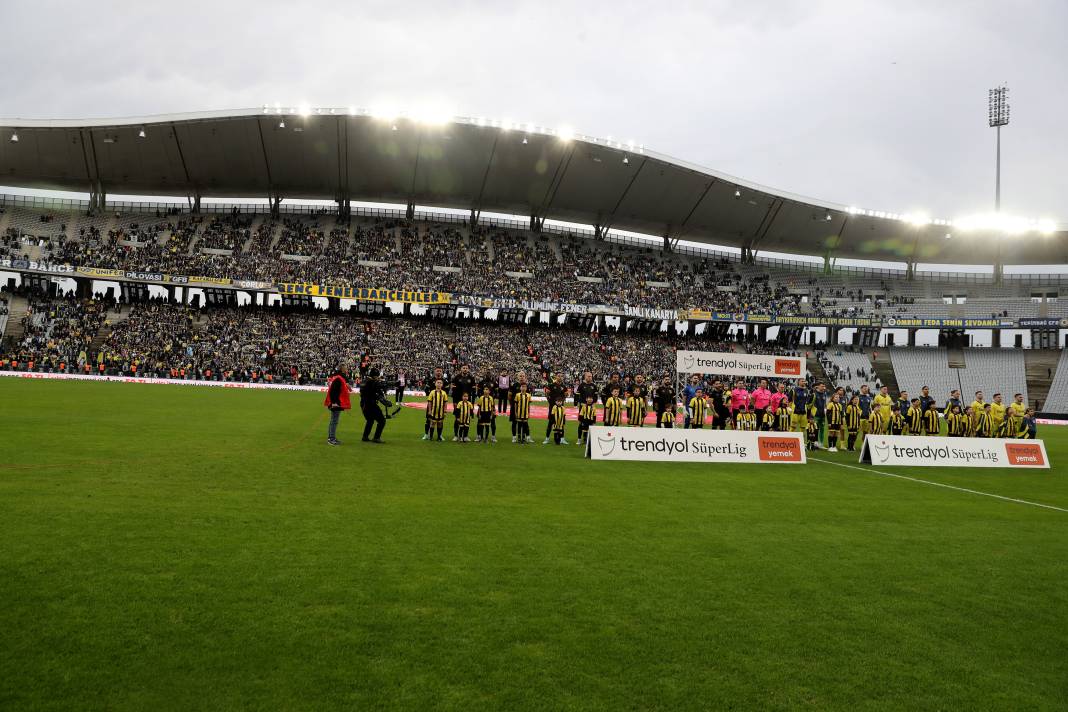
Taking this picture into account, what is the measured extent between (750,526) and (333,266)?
46.1 metres

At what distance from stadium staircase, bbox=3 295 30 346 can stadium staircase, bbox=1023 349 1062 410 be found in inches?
2691

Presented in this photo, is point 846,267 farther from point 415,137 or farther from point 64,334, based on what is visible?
point 64,334

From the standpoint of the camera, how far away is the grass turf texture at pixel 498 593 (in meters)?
3.83

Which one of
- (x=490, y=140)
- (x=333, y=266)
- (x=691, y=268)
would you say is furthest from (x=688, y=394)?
(x=691, y=268)

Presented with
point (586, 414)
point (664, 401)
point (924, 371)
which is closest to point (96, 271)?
point (586, 414)

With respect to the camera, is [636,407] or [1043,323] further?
[1043,323]

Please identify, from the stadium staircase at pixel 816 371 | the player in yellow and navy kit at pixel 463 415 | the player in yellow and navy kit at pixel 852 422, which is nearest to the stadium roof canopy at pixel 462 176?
the stadium staircase at pixel 816 371

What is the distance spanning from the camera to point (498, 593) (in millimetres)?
5312

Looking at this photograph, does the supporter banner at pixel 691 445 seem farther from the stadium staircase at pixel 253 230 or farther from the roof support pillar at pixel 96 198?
the roof support pillar at pixel 96 198

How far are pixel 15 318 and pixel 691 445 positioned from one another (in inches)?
1774

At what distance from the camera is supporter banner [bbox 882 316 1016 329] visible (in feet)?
180

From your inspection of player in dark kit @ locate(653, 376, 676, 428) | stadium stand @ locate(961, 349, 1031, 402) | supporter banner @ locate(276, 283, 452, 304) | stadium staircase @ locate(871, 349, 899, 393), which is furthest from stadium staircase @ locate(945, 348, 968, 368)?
player in dark kit @ locate(653, 376, 676, 428)

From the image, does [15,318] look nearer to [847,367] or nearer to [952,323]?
[847,367]

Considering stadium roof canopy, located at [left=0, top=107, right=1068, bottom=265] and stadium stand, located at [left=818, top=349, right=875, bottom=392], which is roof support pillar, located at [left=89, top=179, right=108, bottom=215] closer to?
stadium roof canopy, located at [left=0, top=107, right=1068, bottom=265]
